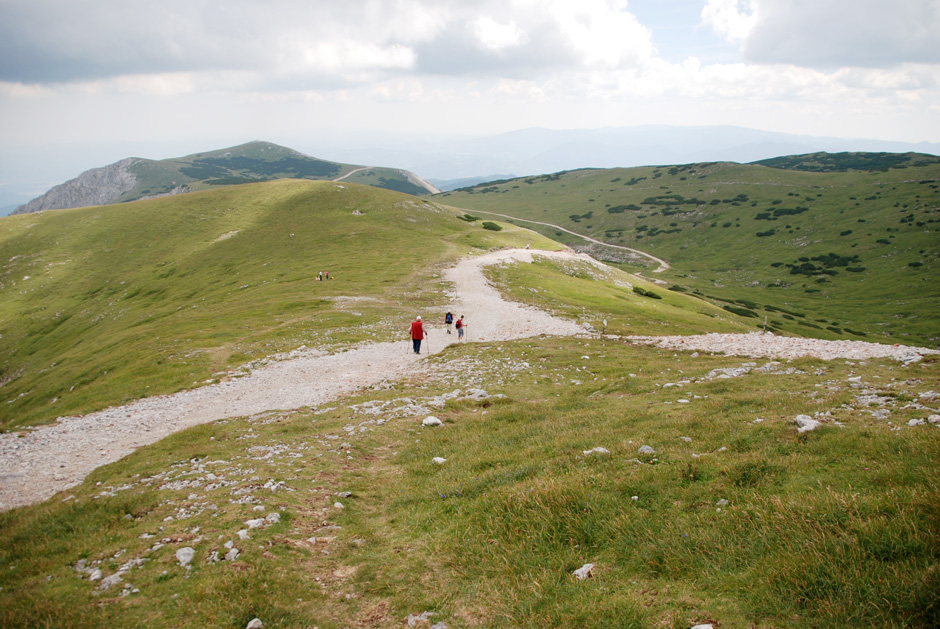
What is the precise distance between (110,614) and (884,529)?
11409mm

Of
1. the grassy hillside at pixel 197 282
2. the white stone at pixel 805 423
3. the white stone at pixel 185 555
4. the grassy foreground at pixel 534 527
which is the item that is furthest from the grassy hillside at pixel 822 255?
the white stone at pixel 185 555

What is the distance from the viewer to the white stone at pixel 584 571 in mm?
7172

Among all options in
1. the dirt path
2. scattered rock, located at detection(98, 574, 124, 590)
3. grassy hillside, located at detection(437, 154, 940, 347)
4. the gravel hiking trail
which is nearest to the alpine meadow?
scattered rock, located at detection(98, 574, 124, 590)

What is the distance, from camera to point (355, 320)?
41531 millimetres

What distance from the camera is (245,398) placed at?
24.6 m

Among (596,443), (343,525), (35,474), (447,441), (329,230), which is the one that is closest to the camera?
(343,525)

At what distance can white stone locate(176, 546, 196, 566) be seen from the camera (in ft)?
27.3

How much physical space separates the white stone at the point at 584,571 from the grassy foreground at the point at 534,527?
141 millimetres

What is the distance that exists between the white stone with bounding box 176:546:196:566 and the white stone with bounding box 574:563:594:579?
277 inches

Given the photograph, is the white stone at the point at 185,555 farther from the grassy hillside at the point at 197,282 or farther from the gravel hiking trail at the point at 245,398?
the grassy hillside at the point at 197,282

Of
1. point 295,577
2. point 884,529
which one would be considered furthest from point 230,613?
point 884,529

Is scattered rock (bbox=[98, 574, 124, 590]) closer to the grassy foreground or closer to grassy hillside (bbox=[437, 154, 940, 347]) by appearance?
the grassy foreground

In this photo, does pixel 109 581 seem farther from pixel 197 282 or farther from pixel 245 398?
pixel 197 282

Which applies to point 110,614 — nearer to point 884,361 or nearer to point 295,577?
point 295,577
